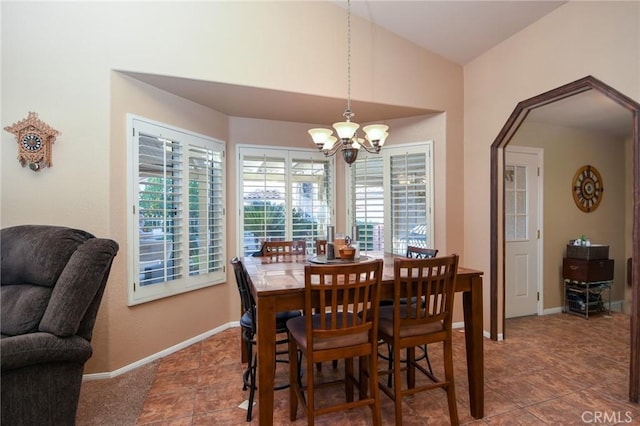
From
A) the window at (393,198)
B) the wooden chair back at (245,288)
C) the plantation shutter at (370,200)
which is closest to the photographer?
the wooden chair back at (245,288)

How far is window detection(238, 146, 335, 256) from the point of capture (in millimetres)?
3910

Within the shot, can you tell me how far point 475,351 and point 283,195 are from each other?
2.74 m

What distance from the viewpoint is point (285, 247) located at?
10.8ft

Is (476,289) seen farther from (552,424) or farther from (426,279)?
(552,424)

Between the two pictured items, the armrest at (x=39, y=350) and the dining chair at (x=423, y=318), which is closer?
the armrest at (x=39, y=350)

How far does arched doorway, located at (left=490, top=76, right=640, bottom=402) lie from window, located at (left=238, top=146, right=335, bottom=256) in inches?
78.2

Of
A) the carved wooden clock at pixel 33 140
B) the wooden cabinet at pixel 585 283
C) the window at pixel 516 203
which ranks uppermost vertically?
the carved wooden clock at pixel 33 140

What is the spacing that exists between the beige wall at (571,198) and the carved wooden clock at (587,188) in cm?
7

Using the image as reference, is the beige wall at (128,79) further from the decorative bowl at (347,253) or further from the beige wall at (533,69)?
the decorative bowl at (347,253)

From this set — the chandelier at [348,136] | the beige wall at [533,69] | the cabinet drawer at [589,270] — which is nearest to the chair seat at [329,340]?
the chandelier at [348,136]

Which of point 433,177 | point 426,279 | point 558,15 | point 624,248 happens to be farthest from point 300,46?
point 624,248

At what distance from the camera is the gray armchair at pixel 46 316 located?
65.7 inches

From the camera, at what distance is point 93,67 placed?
2.56 m

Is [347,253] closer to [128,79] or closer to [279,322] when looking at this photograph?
[279,322]
